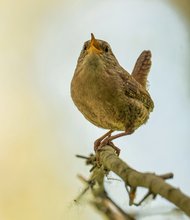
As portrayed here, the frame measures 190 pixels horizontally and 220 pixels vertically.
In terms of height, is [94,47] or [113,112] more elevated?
[94,47]

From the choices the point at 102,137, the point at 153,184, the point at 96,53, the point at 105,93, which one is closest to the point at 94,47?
the point at 96,53

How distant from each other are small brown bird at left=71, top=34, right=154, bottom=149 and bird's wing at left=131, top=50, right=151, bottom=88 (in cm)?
52

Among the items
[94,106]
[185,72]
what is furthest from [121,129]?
[185,72]

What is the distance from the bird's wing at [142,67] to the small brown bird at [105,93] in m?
0.52

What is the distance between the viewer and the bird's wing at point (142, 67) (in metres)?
3.53

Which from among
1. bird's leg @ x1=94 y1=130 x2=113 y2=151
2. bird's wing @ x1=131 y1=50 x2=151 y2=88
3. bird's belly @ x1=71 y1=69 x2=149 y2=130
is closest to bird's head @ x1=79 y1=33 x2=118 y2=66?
bird's belly @ x1=71 y1=69 x2=149 y2=130

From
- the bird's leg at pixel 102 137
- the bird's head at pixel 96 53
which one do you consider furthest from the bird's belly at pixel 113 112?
the bird's head at pixel 96 53

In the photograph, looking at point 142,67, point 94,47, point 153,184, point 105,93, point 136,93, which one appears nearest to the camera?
point 153,184

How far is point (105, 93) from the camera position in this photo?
8.46 ft

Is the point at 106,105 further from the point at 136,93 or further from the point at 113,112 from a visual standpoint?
the point at 136,93

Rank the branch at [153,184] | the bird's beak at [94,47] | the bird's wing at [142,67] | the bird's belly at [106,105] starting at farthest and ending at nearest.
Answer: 1. the bird's wing at [142,67]
2. the bird's beak at [94,47]
3. the bird's belly at [106,105]
4. the branch at [153,184]

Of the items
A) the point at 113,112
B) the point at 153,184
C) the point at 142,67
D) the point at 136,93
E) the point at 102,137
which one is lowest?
the point at 153,184

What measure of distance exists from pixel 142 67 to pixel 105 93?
41.4 inches

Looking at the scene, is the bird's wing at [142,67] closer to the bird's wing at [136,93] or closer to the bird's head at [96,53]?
the bird's wing at [136,93]
